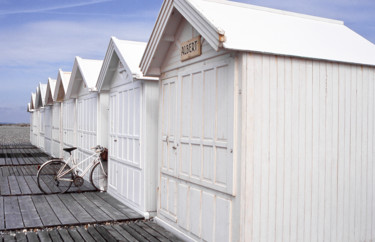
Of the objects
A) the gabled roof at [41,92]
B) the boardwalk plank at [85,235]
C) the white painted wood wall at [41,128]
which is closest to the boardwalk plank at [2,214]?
the boardwalk plank at [85,235]

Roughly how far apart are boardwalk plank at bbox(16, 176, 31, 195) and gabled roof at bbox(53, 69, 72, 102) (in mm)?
3972

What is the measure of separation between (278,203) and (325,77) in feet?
5.61

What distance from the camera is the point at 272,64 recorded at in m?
4.89

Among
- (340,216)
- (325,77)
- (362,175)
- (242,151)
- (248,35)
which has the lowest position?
(340,216)

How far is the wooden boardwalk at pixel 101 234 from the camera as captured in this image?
6395mm

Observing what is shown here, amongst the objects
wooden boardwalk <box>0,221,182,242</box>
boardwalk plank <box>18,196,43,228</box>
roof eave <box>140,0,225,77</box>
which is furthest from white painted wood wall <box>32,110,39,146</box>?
roof eave <box>140,0,225,77</box>

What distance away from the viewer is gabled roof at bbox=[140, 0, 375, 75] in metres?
4.85

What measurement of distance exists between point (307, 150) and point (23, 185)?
868cm

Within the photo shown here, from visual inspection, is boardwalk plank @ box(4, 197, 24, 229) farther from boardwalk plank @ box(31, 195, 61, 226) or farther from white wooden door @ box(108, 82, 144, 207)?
white wooden door @ box(108, 82, 144, 207)

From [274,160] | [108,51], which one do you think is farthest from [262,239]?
[108,51]

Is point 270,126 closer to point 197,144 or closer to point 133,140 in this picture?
point 197,144

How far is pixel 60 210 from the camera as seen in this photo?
27.1ft

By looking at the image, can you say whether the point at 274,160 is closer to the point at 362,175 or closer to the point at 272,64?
the point at 272,64

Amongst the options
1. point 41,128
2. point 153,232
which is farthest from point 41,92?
point 153,232
